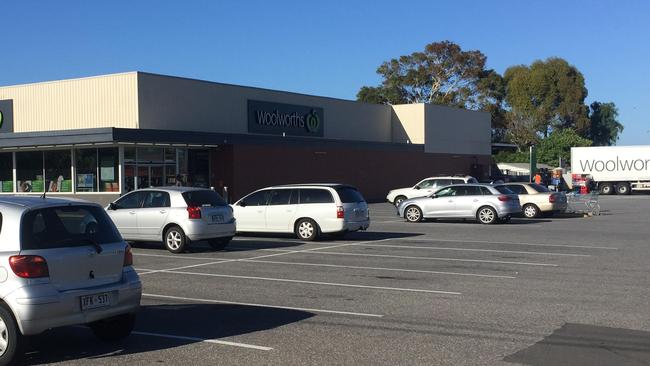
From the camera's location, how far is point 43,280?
259 inches

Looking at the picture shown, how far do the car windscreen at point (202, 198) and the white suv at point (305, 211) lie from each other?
2817 millimetres

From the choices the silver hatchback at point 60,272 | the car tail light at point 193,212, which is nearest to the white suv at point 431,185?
the car tail light at point 193,212

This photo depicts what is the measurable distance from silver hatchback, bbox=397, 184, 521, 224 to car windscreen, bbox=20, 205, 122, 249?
61.2 ft

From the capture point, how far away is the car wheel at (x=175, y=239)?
1625cm

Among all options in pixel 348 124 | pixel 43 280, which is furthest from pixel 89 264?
pixel 348 124

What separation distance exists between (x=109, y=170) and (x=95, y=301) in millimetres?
25244

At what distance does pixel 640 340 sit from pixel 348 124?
38403 mm

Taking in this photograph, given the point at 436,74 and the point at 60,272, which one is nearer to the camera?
the point at 60,272

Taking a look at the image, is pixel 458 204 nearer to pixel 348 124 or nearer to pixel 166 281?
pixel 166 281

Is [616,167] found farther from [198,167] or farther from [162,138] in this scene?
[162,138]

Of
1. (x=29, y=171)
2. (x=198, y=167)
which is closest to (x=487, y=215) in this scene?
(x=198, y=167)

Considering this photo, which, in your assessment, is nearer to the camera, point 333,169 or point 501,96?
point 333,169

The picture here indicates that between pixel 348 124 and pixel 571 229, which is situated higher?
pixel 348 124

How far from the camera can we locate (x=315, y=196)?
1919 cm
